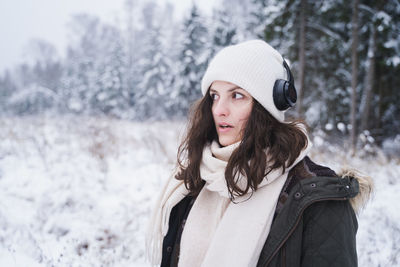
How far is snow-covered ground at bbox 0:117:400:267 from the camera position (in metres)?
2.98

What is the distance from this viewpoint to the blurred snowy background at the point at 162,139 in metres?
3.32

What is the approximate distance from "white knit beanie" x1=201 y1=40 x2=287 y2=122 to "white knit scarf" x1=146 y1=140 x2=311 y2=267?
376 millimetres

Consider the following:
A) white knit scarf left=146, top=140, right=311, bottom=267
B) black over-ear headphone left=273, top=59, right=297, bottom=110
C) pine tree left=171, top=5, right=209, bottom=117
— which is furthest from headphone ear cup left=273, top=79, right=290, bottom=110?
pine tree left=171, top=5, right=209, bottom=117

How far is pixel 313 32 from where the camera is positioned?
11.1 metres

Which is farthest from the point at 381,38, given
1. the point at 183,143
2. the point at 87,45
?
the point at 87,45

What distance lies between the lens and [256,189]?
4.56 feet

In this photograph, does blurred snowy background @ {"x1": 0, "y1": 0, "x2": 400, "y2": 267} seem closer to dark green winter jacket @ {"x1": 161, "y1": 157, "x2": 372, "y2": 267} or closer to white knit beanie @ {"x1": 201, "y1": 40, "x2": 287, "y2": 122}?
dark green winter jacket @ {"x1": 161, "y1": 157, "x2": 372, "y2": 267}

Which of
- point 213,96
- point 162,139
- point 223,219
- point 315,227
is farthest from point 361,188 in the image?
point 162,139

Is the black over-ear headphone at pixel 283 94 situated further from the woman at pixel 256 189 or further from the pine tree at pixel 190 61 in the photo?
the pine tree at pixel 190 61

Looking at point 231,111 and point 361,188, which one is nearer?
point 361,188

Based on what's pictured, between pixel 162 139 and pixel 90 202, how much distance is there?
4.57 metres

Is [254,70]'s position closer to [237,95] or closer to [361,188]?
[237,95]

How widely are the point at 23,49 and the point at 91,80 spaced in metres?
25.4

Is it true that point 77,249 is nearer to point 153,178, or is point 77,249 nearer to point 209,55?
point 153,178
